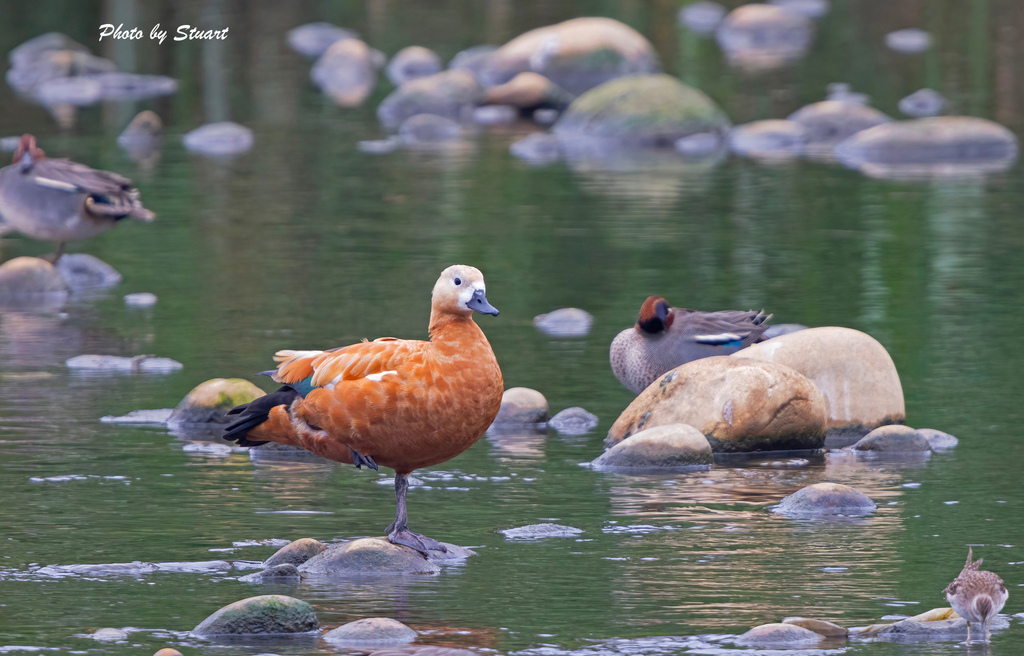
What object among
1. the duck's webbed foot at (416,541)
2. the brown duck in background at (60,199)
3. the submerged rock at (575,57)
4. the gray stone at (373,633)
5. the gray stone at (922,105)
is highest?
the submerged rock at (575,57)

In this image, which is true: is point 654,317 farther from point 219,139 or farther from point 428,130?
point 428,130

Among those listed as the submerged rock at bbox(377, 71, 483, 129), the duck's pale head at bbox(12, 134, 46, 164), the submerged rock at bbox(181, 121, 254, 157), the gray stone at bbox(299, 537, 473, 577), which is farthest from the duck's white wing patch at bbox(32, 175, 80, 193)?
the submerged rock at bbox(377, 71, 483, 129)

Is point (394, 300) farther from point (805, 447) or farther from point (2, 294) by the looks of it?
point (805, 447)

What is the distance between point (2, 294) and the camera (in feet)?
52.2

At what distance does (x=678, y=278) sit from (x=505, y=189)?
6490 mm

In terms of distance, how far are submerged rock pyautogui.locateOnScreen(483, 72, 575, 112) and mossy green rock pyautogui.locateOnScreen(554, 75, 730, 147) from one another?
314 cm

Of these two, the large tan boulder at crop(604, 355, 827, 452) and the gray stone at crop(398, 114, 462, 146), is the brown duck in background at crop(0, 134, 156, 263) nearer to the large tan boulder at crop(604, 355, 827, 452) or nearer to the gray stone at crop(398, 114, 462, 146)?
the large tan boulder at crop(604, 355, 827, 452)

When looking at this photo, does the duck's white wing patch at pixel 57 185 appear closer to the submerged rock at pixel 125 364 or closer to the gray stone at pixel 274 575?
the submerged rock at pixel 125 364

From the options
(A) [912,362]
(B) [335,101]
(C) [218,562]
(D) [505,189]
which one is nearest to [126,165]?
(D) [505,189]

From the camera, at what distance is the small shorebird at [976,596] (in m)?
6.76

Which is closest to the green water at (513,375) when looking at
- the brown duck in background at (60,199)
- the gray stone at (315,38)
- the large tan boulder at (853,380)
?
the large tan boulder at (853,380)

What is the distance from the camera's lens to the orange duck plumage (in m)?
7.91

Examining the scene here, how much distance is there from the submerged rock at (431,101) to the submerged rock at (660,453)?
65.5ft

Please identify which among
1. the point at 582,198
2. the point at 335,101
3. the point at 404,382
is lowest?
the point at 404,382
